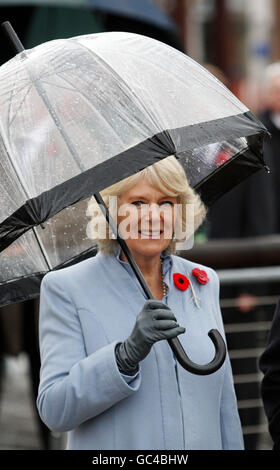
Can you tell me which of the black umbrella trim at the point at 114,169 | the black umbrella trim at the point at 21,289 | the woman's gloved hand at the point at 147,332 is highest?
the black umbrella trim at the point at 114,169

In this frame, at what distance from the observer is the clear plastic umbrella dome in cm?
266

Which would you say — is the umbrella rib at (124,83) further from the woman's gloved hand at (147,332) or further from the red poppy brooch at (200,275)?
the red poppy brooch at (200,275)

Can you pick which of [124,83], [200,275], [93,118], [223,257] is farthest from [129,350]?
[223,257]

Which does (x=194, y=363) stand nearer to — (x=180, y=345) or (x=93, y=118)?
(x=180, y=345)

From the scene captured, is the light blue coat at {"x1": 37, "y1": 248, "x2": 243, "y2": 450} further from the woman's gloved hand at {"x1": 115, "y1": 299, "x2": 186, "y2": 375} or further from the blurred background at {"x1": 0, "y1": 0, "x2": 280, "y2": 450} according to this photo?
the blurred background at {"x1": 0, "y1": 0, "x2": 280, "y2": 450}

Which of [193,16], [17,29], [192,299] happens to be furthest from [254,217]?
[193,16]

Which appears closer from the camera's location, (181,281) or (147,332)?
(147,332)

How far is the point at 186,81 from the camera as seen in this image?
2.88 m

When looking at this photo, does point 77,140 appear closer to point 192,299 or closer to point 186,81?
point 186,81

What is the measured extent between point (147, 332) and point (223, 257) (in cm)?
284

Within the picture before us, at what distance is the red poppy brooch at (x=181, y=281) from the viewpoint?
301 centimetres

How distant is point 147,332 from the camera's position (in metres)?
2.62

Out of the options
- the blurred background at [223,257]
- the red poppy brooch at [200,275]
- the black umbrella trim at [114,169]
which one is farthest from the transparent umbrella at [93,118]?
the blurred background at [223,257]
